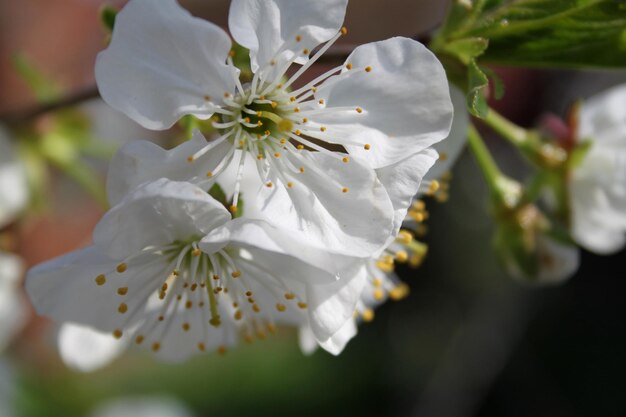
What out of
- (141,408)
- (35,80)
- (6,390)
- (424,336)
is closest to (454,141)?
(35,80)

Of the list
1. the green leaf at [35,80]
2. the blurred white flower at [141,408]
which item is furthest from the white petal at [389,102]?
the blurred white flower at [141,408]

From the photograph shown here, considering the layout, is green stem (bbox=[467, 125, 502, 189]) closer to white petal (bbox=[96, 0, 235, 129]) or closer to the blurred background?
white petal (bbox=[96, 0, 235, 129])

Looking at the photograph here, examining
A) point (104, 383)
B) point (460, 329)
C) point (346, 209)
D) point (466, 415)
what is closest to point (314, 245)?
point (346, 209)

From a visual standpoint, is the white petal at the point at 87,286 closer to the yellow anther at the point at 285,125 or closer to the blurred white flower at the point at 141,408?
the yellow anther at the point at 285,125

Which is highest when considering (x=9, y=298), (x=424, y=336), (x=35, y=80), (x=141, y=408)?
(x=35, y=80)

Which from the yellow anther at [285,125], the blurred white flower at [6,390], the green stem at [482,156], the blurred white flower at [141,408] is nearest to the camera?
the yellow anther at [285,125]

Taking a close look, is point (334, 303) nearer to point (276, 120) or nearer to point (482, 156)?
point (276, 120)

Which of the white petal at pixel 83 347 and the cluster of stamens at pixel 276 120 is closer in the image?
the cluster of stamens at pixel 276 120
